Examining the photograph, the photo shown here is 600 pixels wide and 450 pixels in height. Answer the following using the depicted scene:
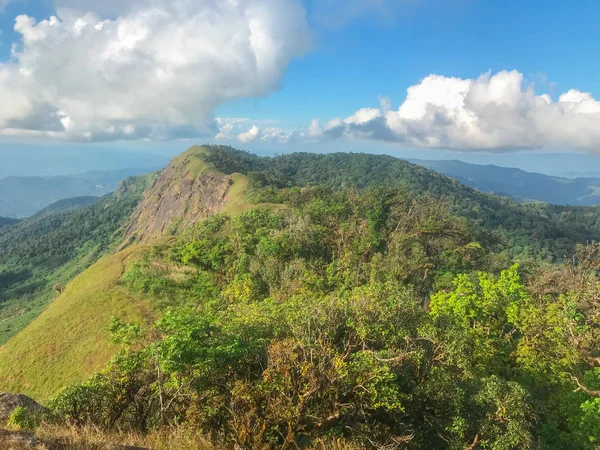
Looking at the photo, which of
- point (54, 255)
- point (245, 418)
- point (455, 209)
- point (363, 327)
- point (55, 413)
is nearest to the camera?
point (245, 418)

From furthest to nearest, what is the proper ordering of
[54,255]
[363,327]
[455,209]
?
[54,255] < [455,209] < [363,327]

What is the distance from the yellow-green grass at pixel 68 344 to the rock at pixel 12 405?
2075 centimetres

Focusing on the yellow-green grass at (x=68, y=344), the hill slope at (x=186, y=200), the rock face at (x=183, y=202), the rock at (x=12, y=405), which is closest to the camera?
the rock at (x=12, y=405)

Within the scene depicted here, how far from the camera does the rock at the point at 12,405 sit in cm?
1283

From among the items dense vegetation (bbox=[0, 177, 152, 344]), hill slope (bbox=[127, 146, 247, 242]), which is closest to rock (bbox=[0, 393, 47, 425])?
hill slope (bbox=[127, 146, 247, 242])

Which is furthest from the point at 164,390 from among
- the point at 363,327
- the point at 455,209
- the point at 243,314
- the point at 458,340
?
the point at 455,209

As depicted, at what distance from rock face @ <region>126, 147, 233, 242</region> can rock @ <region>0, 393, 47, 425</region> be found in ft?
366

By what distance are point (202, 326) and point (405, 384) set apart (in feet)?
24.4

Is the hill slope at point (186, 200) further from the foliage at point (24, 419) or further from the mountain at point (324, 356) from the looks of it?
the foliage at point (24, 419)

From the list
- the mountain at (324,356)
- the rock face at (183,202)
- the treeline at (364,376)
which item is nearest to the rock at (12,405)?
the mountain at (324,356)

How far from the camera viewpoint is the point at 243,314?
18125 millimetres

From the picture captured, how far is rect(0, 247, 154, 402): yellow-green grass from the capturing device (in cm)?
3419

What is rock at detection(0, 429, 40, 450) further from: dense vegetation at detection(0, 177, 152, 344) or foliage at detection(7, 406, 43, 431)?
dense vegetation at detection(0, 177, 152, 344)

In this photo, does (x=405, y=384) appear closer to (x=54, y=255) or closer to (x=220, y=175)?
(x=220, y=175)
